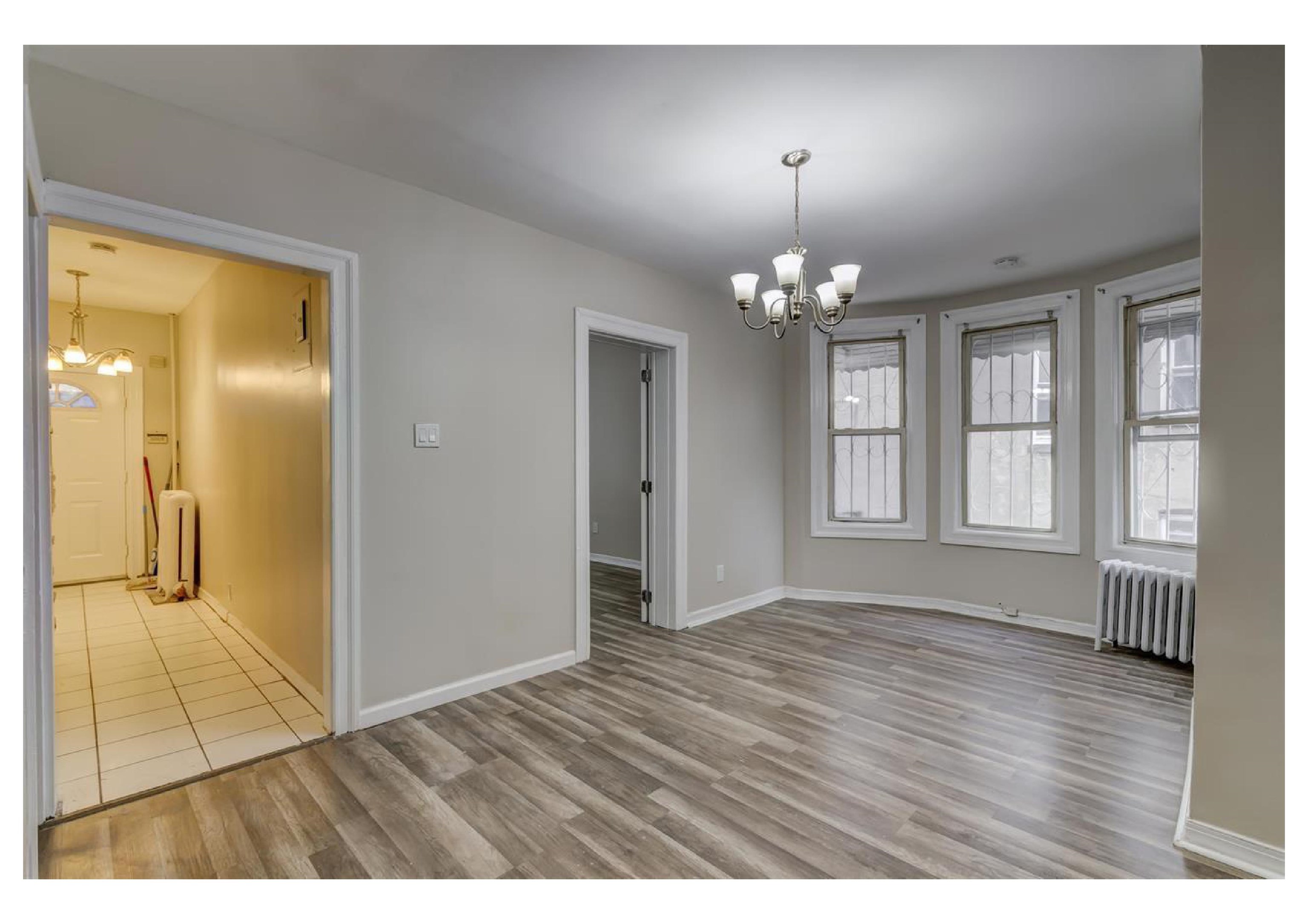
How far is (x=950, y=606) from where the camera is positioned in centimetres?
485

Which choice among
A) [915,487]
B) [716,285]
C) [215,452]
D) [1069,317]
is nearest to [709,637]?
[915,487]

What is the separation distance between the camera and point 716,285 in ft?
14.8

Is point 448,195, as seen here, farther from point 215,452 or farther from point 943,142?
point 215,452

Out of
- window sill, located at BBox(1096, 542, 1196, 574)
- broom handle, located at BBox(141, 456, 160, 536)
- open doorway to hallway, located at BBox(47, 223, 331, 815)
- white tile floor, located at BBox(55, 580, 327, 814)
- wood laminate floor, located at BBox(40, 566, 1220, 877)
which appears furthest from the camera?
broom handle, located at BBox(141, 456, 160, 536)

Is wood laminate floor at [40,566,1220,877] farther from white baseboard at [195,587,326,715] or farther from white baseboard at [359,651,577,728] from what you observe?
white baseboard at [195,587,326,715]

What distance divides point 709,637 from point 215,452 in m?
4.09

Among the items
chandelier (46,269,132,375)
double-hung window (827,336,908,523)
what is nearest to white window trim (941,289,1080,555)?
double-hung window (827,336,908,523)

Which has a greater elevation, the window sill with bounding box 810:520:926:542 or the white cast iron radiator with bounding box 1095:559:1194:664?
the window sill with bounding box 810:520:926:542

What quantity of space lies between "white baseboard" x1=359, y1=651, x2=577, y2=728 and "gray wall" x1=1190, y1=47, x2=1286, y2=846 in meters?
2.79

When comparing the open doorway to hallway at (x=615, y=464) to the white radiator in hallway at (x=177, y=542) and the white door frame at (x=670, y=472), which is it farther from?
the white radiator in hallway at (x=177, y=542)

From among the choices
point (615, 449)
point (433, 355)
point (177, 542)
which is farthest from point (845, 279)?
point (177, 542)

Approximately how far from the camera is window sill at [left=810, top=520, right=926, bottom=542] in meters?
5.01

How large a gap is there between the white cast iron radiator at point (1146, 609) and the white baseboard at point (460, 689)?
11.2 ft

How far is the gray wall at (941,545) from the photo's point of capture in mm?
4238
